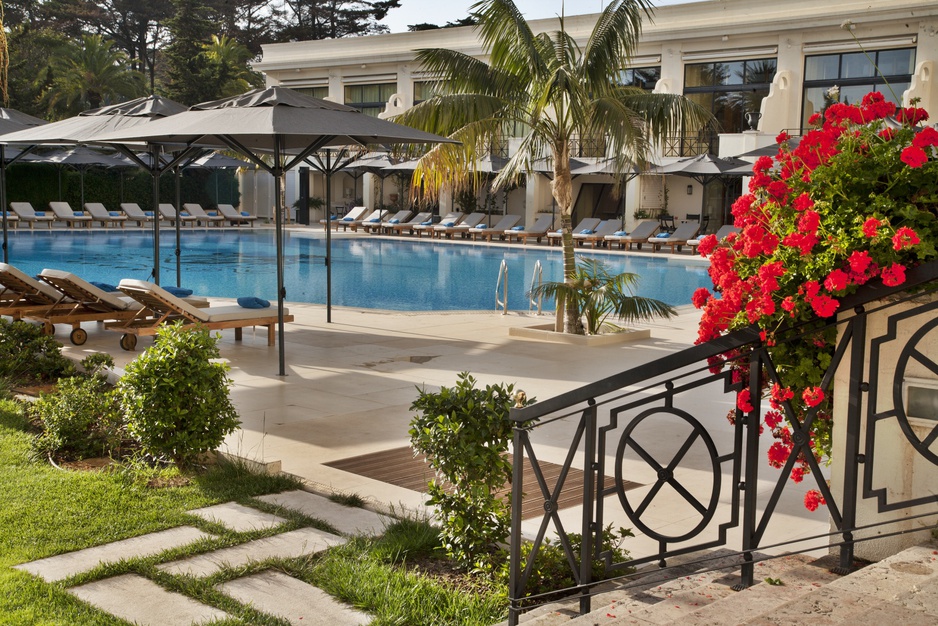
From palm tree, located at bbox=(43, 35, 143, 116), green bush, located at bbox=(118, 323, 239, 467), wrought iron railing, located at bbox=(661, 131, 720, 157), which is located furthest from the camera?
palm tree, located at bbox=(43, 35, 143, 116)

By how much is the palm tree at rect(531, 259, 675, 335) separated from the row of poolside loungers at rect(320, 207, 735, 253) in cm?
1561

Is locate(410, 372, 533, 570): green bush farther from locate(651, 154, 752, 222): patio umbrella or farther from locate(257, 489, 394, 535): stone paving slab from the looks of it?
locate(651, 154, 752, 222): patio umbrella

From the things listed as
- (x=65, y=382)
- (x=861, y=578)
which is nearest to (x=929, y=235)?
(x=861, y=578)

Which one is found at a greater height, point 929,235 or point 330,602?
point 929,235

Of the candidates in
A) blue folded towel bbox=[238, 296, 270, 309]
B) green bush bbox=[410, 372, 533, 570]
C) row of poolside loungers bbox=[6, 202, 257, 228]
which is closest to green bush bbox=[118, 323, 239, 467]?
green bush bbox=[410, 372, 533, 570]

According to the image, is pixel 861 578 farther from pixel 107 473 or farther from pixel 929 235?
pixel 107 473

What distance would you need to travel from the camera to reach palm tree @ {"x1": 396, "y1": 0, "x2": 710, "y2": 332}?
1164cm

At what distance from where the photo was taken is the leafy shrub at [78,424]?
6105 mm

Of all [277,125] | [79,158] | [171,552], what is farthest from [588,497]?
[79,158]

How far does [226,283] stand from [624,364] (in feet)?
42.7

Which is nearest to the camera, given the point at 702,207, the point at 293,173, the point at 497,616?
the point at 497,616

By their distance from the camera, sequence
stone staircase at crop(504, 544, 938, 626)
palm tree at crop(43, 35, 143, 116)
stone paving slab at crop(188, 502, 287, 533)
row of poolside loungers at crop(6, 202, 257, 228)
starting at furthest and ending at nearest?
palm tree at crop(43, 35, 143, 116) < row of poolside loungers at crop(6, 202, 257, 228) < stone paving slab at crop(188, 502, 287, 533) < stone staircase at crop(504, 544, 938, 626)

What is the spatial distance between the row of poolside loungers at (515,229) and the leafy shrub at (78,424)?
2256 centimetres

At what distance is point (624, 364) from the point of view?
10.3 m
